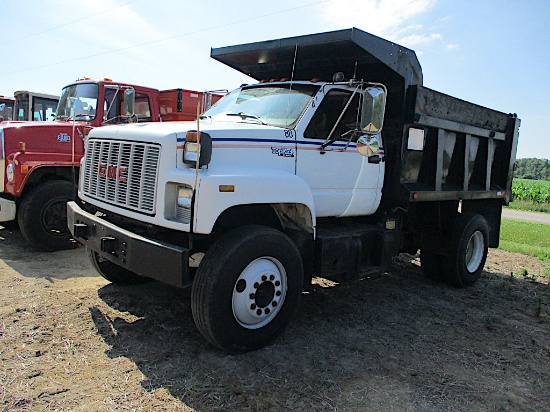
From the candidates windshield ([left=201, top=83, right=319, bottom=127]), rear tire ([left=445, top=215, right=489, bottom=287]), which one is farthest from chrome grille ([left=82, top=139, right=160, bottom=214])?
rear tire ([left=445, top=215, right=489, bottom=287])

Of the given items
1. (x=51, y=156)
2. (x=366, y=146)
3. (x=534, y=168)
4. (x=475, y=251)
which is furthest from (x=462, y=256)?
(x=534, y=168)

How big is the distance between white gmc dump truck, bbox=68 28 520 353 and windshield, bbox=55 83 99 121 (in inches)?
103

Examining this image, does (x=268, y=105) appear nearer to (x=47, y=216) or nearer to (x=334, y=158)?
(x=334, y=158)

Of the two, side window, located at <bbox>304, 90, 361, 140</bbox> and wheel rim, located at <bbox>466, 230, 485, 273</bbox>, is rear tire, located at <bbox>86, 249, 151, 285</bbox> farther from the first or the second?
wheel rim, located at <bbox>466, 230, 485, 273</bbox>

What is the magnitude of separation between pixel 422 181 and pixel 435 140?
1.83ft

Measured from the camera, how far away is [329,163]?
4.86 m

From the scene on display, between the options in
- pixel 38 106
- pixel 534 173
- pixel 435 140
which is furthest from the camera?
pixel 534 173

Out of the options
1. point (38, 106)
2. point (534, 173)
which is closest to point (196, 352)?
point (38, 106)

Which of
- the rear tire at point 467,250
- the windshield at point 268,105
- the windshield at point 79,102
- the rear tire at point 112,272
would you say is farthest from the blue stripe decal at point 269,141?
the windshield at point 79,102

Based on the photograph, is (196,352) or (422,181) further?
(422,181)

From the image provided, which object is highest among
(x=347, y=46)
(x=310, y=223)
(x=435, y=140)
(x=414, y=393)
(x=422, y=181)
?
(x=347, y=46)

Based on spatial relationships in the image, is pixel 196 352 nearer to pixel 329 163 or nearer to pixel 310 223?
pixel 310 223

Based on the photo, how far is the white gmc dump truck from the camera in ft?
12.4

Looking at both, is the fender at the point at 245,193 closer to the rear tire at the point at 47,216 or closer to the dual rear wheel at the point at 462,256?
the dual rear wheel at the point at 462,256
